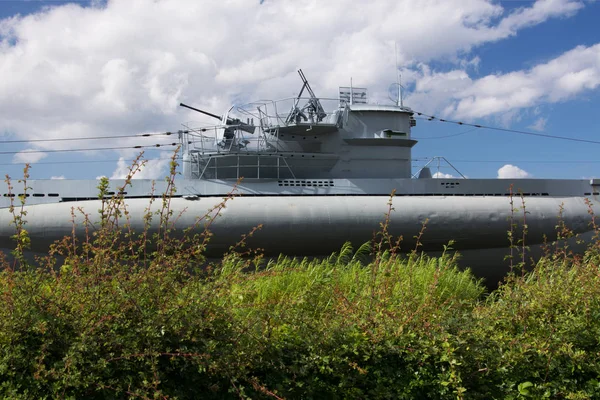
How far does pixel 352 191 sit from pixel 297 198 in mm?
1885

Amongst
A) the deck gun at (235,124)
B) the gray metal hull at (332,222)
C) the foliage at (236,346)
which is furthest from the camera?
the deck gun at (235,124)

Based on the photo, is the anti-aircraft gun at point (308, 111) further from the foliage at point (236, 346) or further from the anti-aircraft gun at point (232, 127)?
the foliage at point (236, 346)

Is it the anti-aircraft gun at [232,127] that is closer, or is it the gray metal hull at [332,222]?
the gray metal hull at [332,222]

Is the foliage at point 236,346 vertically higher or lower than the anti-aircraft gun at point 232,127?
lower

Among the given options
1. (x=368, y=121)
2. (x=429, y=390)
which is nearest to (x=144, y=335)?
(x=429, y=390)

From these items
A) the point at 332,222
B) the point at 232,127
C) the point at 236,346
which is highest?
the point at 232,127

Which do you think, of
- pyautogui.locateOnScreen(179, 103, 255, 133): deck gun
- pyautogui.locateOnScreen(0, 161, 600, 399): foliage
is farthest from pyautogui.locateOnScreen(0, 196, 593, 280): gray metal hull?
pyautogui.locateOnScreen(0, 161, 600, 399): foliage

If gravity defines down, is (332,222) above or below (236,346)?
above

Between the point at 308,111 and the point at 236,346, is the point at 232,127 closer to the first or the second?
the point at 308,111

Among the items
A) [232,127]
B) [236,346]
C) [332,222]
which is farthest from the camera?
[232,127]

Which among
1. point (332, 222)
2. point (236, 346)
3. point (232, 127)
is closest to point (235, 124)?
point (232, 127)

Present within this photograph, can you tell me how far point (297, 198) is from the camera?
474 inches

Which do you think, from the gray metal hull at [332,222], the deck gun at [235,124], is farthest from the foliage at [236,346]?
the deck gun at [235,124]

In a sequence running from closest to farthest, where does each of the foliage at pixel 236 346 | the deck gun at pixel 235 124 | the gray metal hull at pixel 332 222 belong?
the foliage at pixel 236 346 < the gray metal hull at pixel 332 222 < the deck gun at pixel 235 124
